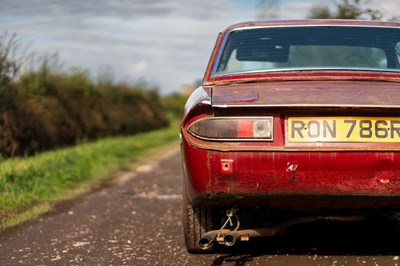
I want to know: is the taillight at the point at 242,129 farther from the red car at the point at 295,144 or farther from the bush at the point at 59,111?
the bush at the point at 59,111

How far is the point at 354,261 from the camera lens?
4.55 metres

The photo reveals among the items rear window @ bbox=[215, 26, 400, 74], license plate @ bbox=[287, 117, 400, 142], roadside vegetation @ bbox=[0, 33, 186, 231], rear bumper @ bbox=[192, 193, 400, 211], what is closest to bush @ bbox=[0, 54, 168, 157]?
roadside vegetation @ bbox=[0, 33, 186, 231]

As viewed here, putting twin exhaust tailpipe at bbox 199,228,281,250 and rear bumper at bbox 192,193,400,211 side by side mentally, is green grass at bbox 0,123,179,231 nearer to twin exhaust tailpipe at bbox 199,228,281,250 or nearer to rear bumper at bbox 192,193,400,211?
twin exhaust tailpipe at bbox 199,228,281,250

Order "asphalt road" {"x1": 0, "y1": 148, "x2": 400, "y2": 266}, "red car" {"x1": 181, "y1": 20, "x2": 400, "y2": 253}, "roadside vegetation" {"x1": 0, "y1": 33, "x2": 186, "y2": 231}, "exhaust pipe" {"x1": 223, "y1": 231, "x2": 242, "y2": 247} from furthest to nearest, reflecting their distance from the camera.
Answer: "roadside vegetation" {"x1": 0, "y1": 33, "x2": 186, "y2": 231} < "asphalt road" {"x1": 0, "y1": 148, "x2": 400, "y2": 266} < "exhaust pipe" {"x1": 223, "y1": 231, "x2": 242, "y2": 247} < "red car" {"x1": 181, "y1": 20, "x2": 400, "y2": 253}

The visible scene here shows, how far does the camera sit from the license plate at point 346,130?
12.9 feet

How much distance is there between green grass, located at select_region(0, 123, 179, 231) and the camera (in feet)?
23.3

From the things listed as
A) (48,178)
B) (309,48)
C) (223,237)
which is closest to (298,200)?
(223,237)

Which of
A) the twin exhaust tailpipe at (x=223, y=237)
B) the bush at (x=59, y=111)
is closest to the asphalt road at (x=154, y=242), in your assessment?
the twin exhaust tailpipe at (x=223, y=237)

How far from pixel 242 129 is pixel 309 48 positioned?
1336mm

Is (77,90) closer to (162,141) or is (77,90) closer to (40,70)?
(40,70)

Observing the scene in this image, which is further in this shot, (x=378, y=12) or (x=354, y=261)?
(x=378, y=12)

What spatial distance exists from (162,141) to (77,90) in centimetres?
404

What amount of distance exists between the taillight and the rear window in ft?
2.93

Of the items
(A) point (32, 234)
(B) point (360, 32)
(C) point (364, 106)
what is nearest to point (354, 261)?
(C) point (364, 106)
